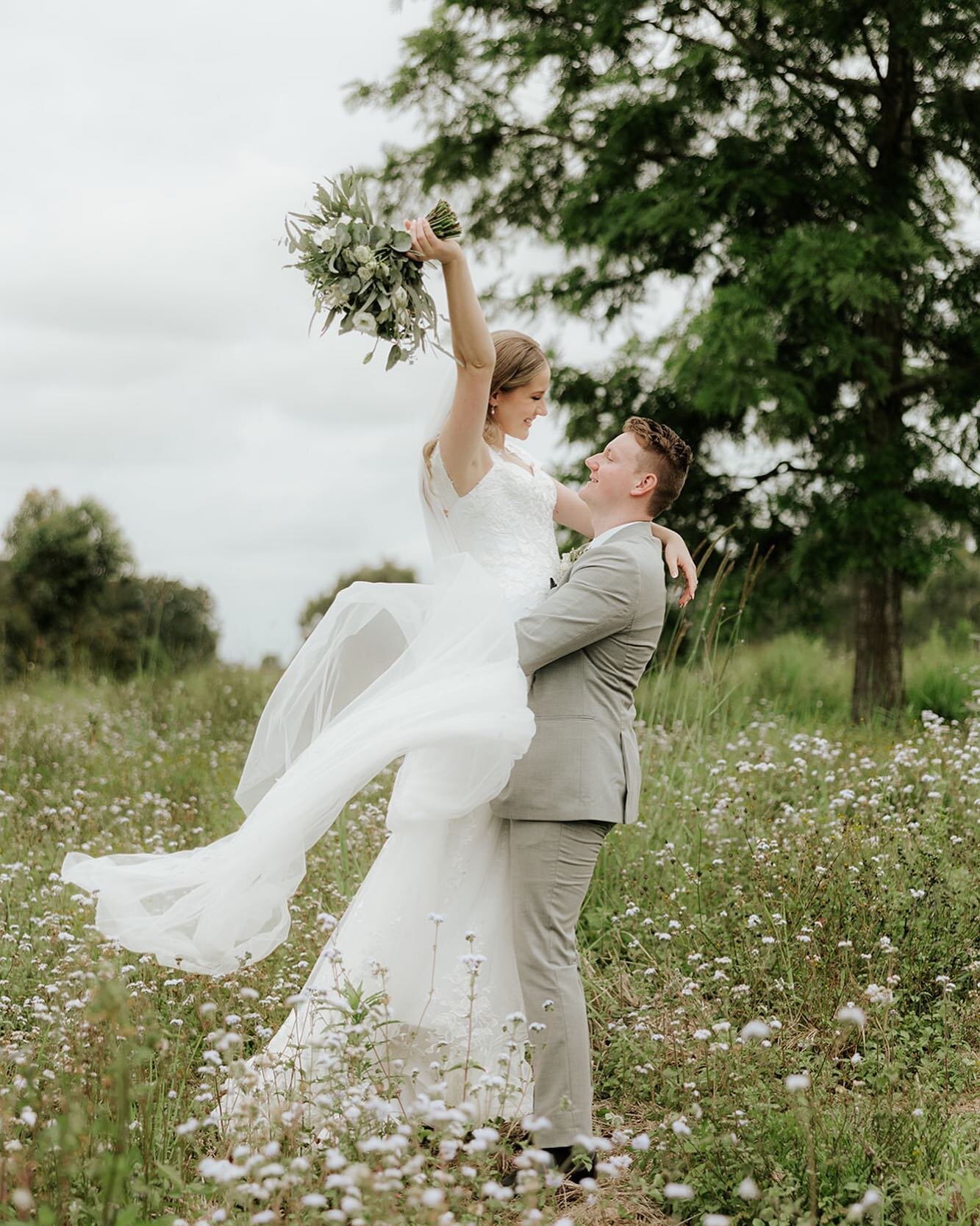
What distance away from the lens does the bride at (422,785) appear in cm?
337

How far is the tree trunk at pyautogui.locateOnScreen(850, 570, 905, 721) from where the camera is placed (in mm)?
10836

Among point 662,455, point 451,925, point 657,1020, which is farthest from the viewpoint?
point 657,1020

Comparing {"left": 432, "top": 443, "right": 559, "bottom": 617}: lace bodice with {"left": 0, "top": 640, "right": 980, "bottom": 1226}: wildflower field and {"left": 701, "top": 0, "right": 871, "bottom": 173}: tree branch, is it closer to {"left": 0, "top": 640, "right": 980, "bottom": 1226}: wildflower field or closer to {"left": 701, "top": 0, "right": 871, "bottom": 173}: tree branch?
{"left": 0, "top": 640, "right": 980, "bottom": 1226}: wildflower field

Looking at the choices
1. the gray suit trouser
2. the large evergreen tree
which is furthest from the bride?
the large evergreen tree

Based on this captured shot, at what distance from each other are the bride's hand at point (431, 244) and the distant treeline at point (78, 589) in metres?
17.4

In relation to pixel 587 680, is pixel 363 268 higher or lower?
higher

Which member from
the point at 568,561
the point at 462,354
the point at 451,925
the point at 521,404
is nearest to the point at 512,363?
the point at 521,404

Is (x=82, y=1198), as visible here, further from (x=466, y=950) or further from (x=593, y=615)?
(x=593, y=615)

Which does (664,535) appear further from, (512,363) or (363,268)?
(363,268)

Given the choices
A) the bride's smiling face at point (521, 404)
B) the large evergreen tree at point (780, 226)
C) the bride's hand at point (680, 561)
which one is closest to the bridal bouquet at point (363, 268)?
the bride's smiling face at point (521, 404)

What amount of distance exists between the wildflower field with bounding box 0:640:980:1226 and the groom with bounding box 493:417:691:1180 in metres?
0.27

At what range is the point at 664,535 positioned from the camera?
4.03 m

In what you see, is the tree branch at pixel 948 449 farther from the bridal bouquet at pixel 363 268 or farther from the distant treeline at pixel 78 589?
the distant treeline at pixel 78 589

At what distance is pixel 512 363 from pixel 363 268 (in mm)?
537
